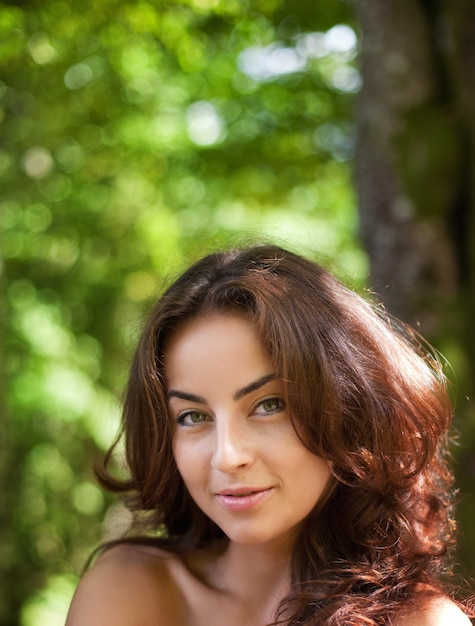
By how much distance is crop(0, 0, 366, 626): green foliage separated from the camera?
14.5ft

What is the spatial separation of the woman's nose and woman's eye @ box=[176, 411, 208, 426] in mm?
98

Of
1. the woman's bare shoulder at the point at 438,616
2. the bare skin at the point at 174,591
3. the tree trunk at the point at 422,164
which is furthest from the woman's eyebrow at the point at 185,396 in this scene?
the tree trunk at the point at 422,164

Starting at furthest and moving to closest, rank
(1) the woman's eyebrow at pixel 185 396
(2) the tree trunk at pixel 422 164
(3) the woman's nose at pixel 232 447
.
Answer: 1. (2) the tree trunk at pixel 422 164
2. (1) the woman's eyebrow at pixel 185 396
3. (3) the woman's nose at pixel 232 447

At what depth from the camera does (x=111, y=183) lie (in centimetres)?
760

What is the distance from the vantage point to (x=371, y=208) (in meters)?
3.93

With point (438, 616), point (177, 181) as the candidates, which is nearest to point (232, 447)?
point (438, 616)

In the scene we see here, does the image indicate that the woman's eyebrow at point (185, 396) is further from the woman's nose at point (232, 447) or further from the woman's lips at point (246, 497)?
the woman's lips at point (246, 497)

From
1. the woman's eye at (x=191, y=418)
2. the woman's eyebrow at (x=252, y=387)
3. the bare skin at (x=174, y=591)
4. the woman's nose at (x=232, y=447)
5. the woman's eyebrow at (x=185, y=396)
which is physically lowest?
the bare skin at (x=174, y=591)

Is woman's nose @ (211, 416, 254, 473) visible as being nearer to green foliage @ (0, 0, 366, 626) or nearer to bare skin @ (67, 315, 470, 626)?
bare skin @ (67, 315, 470, 626)

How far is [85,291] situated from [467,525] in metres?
6.32

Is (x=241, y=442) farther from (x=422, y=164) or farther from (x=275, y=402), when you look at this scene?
(x=422, y=164)

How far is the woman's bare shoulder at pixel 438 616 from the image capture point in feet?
6.28

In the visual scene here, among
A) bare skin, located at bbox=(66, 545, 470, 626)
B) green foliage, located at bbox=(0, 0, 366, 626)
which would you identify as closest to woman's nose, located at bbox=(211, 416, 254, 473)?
bare skin, located at bbox=(66, 545, 470, 626)

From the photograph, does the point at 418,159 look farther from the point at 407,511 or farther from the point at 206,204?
the point at 206,204
